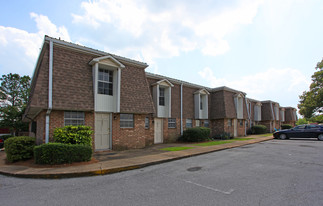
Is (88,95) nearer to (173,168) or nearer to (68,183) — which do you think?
(68,183)

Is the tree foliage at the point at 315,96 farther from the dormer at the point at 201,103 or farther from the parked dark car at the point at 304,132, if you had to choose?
the dormer at the point at 201,103

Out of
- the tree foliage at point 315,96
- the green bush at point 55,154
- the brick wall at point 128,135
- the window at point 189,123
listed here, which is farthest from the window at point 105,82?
the tree foliage at point 315,96

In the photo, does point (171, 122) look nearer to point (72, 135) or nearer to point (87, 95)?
point (87, 95)

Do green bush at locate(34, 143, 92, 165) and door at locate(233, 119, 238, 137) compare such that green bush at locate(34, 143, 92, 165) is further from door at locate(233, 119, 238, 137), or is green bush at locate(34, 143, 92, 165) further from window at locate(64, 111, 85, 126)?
door at locate(233, 119, 238, 137)

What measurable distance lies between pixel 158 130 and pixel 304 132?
14497 mm

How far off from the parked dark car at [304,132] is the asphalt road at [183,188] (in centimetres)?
1335

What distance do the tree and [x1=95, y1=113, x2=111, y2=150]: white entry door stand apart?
26395mm

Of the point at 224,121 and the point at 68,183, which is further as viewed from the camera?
the point at 224,121

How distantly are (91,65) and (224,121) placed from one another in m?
15.7

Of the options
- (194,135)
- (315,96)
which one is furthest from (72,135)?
(315,96)

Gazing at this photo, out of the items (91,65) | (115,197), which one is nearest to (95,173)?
(115,197)

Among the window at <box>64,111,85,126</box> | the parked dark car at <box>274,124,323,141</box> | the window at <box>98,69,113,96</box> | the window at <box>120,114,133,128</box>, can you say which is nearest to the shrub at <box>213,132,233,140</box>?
the parked dark car at <box>274,124,323,141</box>

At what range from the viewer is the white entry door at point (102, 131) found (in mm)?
10984

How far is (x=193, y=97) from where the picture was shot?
64.2 ft
